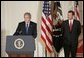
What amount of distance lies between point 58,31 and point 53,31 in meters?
0.15

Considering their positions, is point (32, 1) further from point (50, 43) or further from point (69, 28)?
point (69, 28)

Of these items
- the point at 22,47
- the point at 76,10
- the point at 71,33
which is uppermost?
the point at 76,10

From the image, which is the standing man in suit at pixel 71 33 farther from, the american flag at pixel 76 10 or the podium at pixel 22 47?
the podium at pixel 22 47

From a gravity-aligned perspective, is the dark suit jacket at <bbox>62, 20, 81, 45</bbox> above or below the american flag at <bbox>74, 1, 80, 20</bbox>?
below

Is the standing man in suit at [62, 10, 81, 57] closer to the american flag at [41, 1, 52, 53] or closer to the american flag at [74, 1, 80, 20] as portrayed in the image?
the american flag at [41, 1, 52, 53]

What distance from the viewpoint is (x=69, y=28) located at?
277 inches

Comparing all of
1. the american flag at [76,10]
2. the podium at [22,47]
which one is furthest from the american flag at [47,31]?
the podium at [22,47]

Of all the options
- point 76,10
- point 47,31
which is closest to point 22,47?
point 47,31

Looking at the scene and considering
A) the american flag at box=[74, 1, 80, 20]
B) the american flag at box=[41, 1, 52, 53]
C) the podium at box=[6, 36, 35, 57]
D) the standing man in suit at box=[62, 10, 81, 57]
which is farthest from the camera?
the american flag at box=[74, 1, 80, 20]

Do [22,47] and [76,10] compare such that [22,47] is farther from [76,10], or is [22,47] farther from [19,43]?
[76,10]

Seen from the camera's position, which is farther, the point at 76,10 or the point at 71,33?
the point at 76,10

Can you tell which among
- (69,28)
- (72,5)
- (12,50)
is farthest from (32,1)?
(12,50)

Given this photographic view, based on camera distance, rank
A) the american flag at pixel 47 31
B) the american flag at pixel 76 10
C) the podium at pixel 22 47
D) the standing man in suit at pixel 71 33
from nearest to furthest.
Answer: the podium at pixel 22 47 < the standing man in suit at pixel 71 33 < the american flag at pixel 47 31 < the american flag at pixel 76 10

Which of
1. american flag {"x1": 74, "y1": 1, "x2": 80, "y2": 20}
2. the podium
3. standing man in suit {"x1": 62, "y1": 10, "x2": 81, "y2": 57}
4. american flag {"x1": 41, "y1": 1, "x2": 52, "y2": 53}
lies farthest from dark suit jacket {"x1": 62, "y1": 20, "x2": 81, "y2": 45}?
the podium
